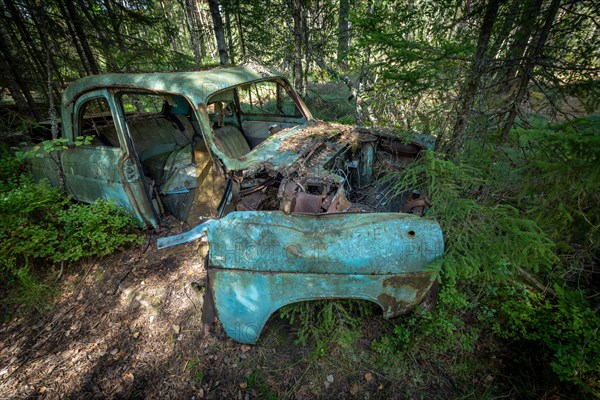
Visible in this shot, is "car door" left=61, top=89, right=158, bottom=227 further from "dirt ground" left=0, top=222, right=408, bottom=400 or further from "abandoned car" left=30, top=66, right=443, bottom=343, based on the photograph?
"dirt ground" left=0, top=222, right=408, bottom=400

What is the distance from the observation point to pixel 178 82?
108 inches

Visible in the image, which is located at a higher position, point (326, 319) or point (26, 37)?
point (26, 37)

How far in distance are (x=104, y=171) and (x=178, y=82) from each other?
1.42 meters

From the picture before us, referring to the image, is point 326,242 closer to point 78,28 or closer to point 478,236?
point 478,236

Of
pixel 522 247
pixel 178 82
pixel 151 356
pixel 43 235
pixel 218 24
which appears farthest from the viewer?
pixel 218 24

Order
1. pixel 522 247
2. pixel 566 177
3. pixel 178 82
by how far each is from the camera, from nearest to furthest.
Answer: pixel 522 247, pixel 566 177, pixel 178 82

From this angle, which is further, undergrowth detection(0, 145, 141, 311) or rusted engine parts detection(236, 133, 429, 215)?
undergrowth detection(0, 145, 141, 311)

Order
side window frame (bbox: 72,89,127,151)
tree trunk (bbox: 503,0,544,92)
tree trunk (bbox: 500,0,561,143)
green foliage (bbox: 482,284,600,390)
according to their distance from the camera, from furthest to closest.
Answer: side window frame (bbox: 72,89,127,151) → tree trunk (bbox: 503,0,544,92) → tree trunk (bbox: 500,0,561,143) → green foliage (bbox: 482,284,600,390)

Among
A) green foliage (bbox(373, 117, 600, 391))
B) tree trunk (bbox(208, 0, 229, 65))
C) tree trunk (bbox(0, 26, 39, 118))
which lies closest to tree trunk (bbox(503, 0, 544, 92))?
green foliage (bbox(373, 117, 600, 391))

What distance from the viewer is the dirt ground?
2.07 meters

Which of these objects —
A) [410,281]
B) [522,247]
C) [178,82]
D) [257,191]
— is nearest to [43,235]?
[178,82]

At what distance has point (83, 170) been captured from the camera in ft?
11.1

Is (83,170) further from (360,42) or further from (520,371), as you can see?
(520,371)

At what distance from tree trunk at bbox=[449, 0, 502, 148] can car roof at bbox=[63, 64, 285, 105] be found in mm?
2129
